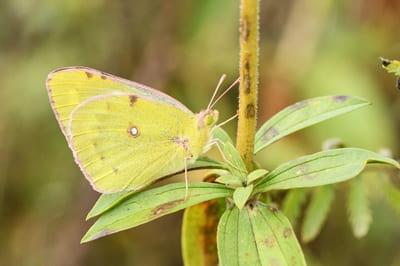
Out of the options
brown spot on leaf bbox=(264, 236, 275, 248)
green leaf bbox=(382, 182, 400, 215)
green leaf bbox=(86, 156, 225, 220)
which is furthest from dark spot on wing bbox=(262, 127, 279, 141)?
green leaf bbox=(382, 182, 400, 215)

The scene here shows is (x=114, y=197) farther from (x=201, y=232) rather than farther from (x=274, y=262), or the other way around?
(x=274, y=262)

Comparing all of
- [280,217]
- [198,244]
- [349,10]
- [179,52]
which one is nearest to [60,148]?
[179,52]

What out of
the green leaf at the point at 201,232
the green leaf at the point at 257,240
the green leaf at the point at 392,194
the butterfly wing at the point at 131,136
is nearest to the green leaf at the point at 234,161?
the green leaf at the point at 257,240

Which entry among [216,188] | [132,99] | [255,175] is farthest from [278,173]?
[132,99]

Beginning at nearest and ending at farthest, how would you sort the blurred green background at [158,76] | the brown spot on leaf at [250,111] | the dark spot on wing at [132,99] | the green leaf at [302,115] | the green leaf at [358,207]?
1. the brown spot on leaf at [250,111]
2. the green leaf at [302,115]
3. the green leaf at [358,207]
4. the dark spot on wing at [132,99]
5. the blurred green background at [158,76]

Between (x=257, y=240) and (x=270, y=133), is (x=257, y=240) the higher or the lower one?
the lower one

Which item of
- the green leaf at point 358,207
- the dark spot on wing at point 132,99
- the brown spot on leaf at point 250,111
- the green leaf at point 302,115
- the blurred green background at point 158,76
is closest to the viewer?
the brown spot on leaf at point 250,111

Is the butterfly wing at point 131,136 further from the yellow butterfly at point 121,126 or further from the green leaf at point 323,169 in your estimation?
the green leaf at point 323,169
